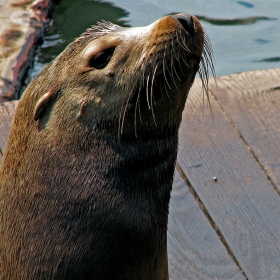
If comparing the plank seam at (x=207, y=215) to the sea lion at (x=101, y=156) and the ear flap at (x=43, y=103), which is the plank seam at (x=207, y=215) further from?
the ear flap at (x=43, y=103)

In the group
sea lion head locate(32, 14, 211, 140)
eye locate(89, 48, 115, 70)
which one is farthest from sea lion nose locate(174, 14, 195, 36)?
eye locate(89, 48, 115, 70)

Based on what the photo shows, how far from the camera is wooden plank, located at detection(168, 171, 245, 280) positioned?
12.0ft

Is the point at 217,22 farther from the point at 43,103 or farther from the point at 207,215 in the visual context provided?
the point at 43,103

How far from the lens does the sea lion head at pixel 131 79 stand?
278 centimetres

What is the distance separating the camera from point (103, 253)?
2824mm

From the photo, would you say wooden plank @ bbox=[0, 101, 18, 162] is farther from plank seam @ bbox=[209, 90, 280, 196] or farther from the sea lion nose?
the sea lion nose

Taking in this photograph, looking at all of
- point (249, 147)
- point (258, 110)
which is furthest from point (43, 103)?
point (258, 110)

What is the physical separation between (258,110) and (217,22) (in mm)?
3599

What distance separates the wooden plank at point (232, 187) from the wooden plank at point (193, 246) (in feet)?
0.21

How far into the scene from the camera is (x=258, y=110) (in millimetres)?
4781

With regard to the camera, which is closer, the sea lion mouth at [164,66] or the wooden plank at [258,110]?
the sea lion mouth at [164,66]

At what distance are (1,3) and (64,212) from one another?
4.88 m

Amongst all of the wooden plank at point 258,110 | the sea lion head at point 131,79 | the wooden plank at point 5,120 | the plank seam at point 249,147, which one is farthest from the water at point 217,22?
the sea lion head at point 131,79

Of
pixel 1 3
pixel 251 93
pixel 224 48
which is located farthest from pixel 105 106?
pixel 224 48
